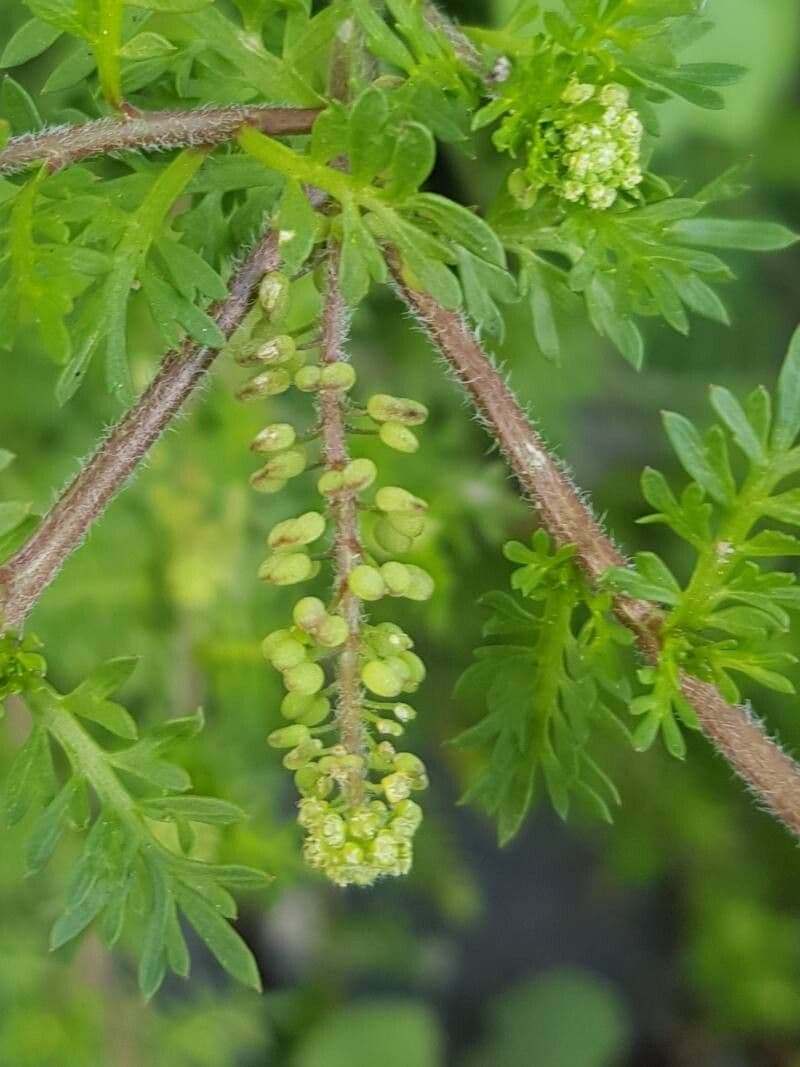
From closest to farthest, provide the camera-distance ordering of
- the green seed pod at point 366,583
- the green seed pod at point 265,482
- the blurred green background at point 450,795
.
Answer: the green seed pod at point 366,583, the green seed pod at point 265,482, the blurred green background at point 450,795

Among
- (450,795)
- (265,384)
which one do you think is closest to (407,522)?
(265,384)

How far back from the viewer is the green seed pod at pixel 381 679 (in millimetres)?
1446

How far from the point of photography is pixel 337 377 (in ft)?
4.87

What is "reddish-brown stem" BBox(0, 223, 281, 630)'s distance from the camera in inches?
61.1

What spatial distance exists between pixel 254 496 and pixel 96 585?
453 millimetres

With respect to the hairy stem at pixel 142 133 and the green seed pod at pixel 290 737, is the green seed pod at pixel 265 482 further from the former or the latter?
the hairy stem at pixel 142 133

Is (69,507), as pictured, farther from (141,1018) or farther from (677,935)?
(677,935)

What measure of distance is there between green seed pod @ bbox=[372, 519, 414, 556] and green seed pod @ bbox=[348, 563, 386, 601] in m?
0.08

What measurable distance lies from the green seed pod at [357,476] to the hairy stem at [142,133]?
0.42m

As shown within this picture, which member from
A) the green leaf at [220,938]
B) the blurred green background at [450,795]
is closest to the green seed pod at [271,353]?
the green leaf at [220,938]

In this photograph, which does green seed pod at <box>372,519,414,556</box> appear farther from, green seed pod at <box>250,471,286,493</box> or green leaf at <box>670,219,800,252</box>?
green leaf at <box>670,219,800,252</box>

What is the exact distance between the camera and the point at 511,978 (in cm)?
514

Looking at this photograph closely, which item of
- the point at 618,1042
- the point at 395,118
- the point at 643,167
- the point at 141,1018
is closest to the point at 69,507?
the point at 395,118

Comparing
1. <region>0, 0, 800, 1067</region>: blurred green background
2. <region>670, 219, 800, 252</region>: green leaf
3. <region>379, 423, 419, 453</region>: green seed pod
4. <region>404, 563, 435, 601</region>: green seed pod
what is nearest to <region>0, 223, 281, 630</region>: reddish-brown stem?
<region>379, 423, 419, 453</region>: green seed pod
